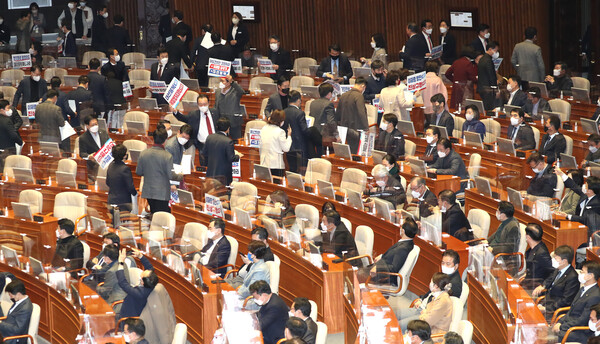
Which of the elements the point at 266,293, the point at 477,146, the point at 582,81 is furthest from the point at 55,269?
the point at 582,81

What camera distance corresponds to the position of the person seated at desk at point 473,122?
42.2ft

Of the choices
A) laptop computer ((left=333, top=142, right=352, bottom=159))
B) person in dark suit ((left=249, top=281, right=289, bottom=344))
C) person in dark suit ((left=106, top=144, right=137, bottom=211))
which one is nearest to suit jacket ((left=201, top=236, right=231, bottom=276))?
person in dark suit ((left=249, top=281, right=289, bottom=344))

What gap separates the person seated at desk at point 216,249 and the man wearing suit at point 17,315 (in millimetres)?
1808

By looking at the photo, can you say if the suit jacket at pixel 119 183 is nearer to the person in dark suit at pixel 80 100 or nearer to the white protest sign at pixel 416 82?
the person in dark suit at pixel 80 100

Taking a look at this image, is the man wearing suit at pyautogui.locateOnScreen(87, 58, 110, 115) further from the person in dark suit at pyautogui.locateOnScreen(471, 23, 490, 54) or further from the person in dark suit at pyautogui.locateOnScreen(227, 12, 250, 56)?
the person in dark suit at pyautogui.locateOnScreen(471, 23, 490, 54)

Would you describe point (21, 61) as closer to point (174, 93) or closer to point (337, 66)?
point (174, 93)

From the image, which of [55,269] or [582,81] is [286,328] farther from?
[582,81]

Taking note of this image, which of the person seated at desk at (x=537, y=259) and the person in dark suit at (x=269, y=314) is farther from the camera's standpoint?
the person seated at desk at (x=537, y=259)

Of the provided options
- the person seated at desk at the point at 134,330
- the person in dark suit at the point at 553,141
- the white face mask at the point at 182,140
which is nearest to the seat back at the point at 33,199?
the white face mask at the point at 182,140

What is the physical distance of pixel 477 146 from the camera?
12633 mm

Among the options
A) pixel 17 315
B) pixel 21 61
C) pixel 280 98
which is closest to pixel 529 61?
pixel 280 98

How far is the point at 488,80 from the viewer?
14367 millimetres

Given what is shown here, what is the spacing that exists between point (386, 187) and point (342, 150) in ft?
5.28

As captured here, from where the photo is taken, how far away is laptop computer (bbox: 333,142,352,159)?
12.5 m
